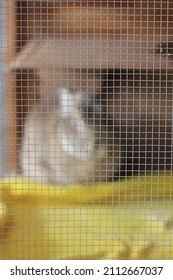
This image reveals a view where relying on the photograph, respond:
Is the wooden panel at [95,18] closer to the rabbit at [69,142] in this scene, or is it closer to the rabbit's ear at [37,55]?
the rabbit's ear at [37,55]

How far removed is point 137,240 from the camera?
79.9 inches

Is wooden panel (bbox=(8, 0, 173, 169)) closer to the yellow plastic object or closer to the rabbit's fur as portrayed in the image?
the rabbit's fur

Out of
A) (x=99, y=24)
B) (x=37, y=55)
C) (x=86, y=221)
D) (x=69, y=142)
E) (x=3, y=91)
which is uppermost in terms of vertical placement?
(x=99, y=24)

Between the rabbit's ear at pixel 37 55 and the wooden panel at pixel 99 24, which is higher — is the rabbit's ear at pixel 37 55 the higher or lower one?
the lower one

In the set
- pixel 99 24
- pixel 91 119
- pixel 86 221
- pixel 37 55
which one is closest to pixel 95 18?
pixel 99 24

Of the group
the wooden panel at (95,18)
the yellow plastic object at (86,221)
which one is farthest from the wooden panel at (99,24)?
the yellow plastic object at (86,221)

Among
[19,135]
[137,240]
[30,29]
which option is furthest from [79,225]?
[30,29]

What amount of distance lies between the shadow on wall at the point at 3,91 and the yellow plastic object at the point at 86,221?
0.25ft

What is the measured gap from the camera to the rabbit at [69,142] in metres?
2.07

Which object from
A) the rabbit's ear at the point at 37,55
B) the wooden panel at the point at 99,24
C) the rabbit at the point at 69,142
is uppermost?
the wooden panel at the point at 99,24

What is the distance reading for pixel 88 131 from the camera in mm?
2086

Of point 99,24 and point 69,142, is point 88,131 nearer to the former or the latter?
point 69,142

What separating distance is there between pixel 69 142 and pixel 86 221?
0.28 m
